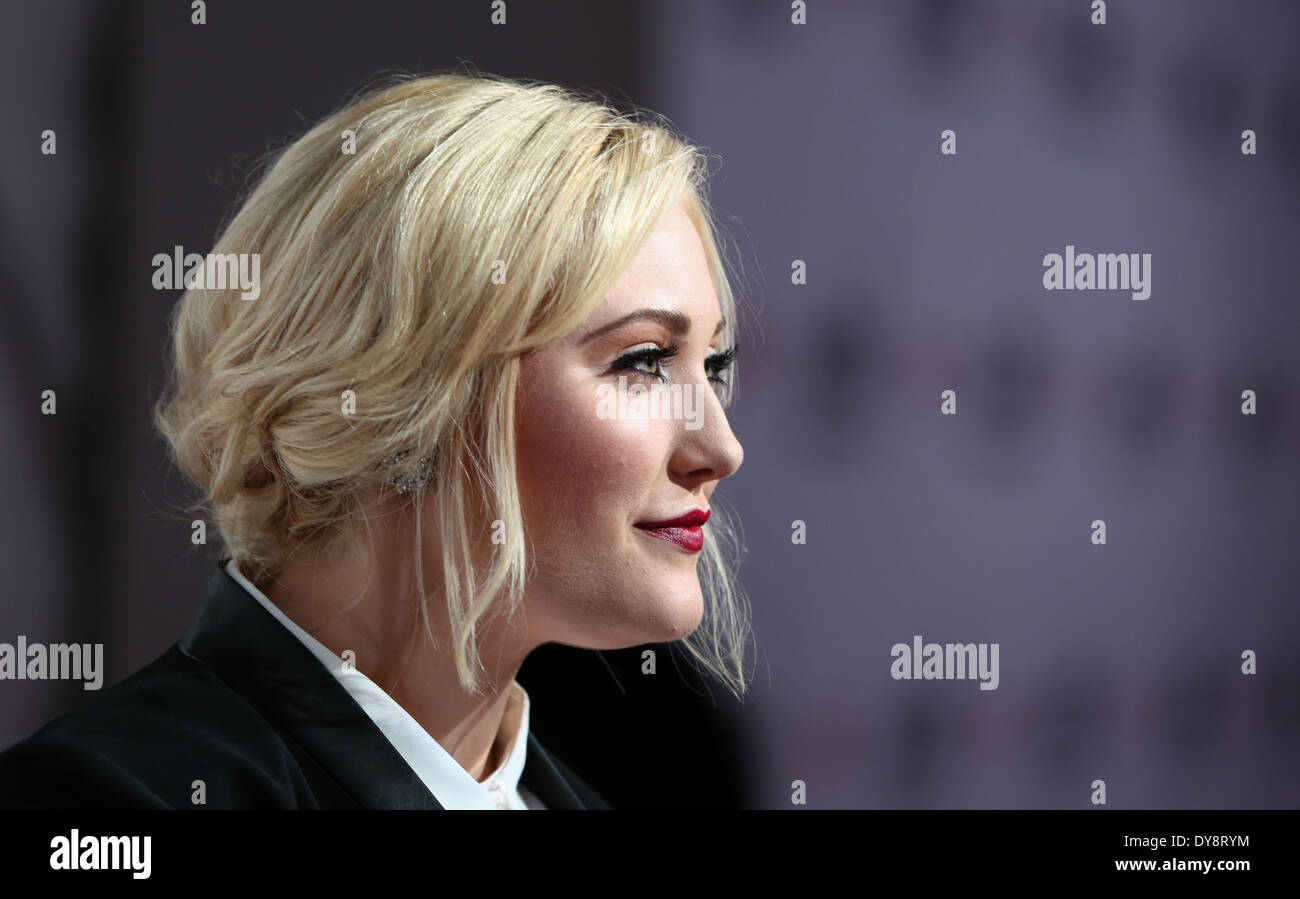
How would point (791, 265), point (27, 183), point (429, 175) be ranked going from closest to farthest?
point (429, 175), point (27, 183), point (791, 265)

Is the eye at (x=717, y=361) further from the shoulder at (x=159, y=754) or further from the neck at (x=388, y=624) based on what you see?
the shoulder at (x=159, y=754)

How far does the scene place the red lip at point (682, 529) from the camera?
1.90 metres

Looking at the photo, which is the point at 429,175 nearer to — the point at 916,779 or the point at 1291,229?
the point at 916,779

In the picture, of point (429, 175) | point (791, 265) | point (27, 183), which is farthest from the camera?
point (791, 265)

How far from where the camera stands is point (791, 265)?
247 cm

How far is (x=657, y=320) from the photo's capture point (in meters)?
1.85

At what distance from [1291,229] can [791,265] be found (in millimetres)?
1164

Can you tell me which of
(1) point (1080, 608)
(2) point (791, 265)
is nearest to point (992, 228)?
(2) point (791, 265)

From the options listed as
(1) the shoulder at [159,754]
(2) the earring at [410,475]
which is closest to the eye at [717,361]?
(2) the earring at [410,475]

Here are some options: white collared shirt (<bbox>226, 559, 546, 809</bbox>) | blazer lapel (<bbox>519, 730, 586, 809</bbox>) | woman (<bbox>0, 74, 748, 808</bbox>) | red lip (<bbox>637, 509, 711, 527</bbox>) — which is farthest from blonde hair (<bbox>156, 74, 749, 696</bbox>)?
blazer lapel (<bbox>519, 730, 586, 809</bbox>)

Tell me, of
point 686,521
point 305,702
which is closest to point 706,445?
point 686,521

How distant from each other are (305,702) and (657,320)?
0.82 metres

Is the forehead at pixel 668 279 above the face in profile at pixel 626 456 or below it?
above

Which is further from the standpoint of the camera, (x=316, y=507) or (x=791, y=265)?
(x=791, y=265)
